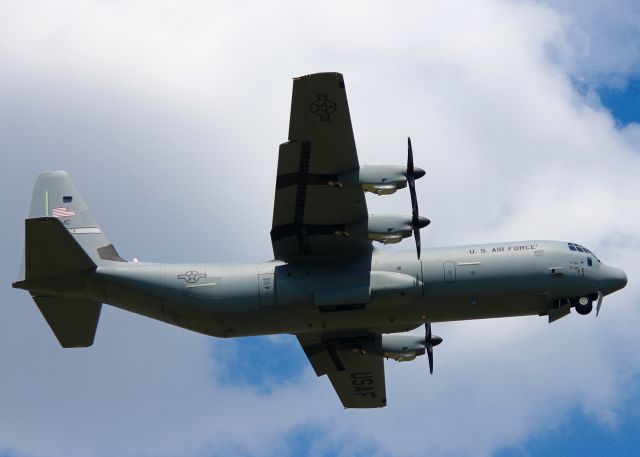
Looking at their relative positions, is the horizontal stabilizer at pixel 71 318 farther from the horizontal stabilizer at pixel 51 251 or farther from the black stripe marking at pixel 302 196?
the black stripe marking at pixel 302 196

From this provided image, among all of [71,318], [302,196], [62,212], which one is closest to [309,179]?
[302,196]

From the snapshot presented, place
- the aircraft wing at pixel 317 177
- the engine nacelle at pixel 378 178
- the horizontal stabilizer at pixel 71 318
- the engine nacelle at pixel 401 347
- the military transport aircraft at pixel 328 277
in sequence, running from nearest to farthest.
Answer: the aircraft wing at pixel 317 177 < the engine nacelle at pixel 378 178 < the military transport aircraft at pixel 328 277 < the horizontal stabilizer at pixel 71 318 < the engine nacelle at pixel 401 347

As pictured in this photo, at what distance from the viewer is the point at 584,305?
125ft

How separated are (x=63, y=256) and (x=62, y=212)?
4077 millimetres

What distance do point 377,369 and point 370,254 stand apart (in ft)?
21.3

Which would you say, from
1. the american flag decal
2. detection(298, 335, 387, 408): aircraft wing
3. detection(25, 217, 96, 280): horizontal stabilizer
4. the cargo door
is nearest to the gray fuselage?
the cargo door

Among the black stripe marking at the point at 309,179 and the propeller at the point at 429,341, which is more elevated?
the black stripe marking at the point at 309,179

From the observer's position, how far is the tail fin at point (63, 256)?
122 feet

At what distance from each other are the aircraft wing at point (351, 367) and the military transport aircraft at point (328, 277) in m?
2.48

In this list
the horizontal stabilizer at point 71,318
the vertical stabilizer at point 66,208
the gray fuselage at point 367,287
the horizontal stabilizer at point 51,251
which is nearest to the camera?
the horizontal stabilizer at point 51,251

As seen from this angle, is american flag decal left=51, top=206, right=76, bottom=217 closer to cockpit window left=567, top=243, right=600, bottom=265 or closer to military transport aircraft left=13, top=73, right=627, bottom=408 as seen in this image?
military transport aircraft left=13, top=73, right=627, bottom=408

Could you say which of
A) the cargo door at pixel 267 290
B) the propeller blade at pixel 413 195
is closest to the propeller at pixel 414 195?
the propeller blade at pixel 413 195

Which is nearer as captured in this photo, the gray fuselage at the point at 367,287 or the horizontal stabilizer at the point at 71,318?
the gray fuselage at the point at 367,287

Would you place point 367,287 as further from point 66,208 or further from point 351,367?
point 66,208
